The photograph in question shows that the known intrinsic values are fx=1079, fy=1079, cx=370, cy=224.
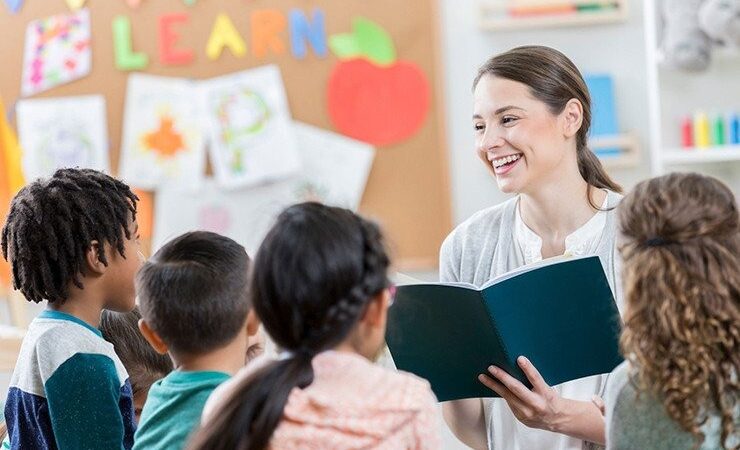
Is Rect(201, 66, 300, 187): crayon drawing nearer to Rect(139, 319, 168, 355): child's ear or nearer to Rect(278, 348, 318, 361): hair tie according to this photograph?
Rect(139, 319, 168, 355): child's ear

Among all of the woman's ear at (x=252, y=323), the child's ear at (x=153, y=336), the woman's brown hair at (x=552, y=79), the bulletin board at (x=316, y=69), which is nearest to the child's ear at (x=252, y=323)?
the woman's ear at (x=252, y=323)

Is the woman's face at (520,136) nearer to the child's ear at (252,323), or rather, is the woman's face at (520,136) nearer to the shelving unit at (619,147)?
the child's ear at (252,323)

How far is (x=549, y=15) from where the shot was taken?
10.8ft

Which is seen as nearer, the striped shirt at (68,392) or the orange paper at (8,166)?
the striped shirt at (68,392)

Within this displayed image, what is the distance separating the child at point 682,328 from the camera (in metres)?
1.17

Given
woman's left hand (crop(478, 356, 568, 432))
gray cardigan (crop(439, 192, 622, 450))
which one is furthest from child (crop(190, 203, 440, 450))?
gray cardigan (crop(439, 192, 622, 450))

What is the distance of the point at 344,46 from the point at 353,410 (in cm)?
235

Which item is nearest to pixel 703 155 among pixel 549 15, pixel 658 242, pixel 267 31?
pixel 549 15

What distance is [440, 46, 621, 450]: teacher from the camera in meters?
1.75

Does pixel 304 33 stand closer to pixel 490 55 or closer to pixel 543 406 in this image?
pixel 490 55

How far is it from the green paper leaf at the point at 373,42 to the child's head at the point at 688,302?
86.6 inches

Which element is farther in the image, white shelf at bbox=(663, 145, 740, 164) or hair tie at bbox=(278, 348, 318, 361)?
white shelf at bbox=(663, 145, 740, 164)

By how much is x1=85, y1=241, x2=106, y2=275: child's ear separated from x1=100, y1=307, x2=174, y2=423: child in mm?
259

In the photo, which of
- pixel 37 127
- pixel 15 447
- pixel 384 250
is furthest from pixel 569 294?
pixel 37 127
